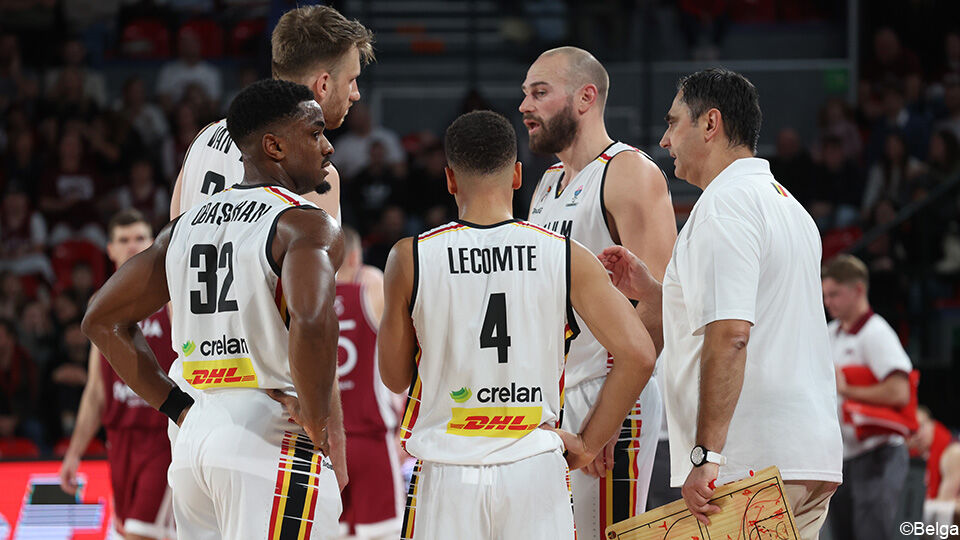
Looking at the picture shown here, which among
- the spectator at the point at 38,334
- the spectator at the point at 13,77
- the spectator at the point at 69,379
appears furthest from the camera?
the spectator at the point at 13,77

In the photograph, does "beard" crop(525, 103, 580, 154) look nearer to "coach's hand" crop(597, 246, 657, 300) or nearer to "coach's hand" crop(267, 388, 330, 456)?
"coach's hand" crop(597, 246, 657, 300)

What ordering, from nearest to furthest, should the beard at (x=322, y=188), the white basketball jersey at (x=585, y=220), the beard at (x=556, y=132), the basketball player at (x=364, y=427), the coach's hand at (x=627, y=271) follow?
the beard at (x=322, y=188) → the coach's hand at (x=627, y=271) → the white basketball jersey at (x=585, y=220) → the beard at (x=556, y=132) → the basketball player at (x=364, y=427)

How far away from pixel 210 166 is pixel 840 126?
10.6m

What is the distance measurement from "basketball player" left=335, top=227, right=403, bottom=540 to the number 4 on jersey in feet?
12.9

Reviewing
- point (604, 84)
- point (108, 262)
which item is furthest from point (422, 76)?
point (604, 84)

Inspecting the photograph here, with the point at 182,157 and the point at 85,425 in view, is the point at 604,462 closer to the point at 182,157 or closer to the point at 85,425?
the point at 85,425

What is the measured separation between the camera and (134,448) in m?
7.11

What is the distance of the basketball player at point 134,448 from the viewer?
7.00m

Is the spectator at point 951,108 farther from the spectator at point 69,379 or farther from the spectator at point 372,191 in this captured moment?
the spectator at point 69,379

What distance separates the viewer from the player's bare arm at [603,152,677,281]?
14.6 feet

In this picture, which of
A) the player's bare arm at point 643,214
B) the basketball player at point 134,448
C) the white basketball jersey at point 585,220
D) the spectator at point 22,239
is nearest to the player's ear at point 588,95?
the white basketball jersey at point 585,220

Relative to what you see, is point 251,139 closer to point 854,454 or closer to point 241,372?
point 241,372

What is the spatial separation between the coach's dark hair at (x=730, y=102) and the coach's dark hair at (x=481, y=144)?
702 millimetres

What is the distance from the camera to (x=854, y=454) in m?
8.12
